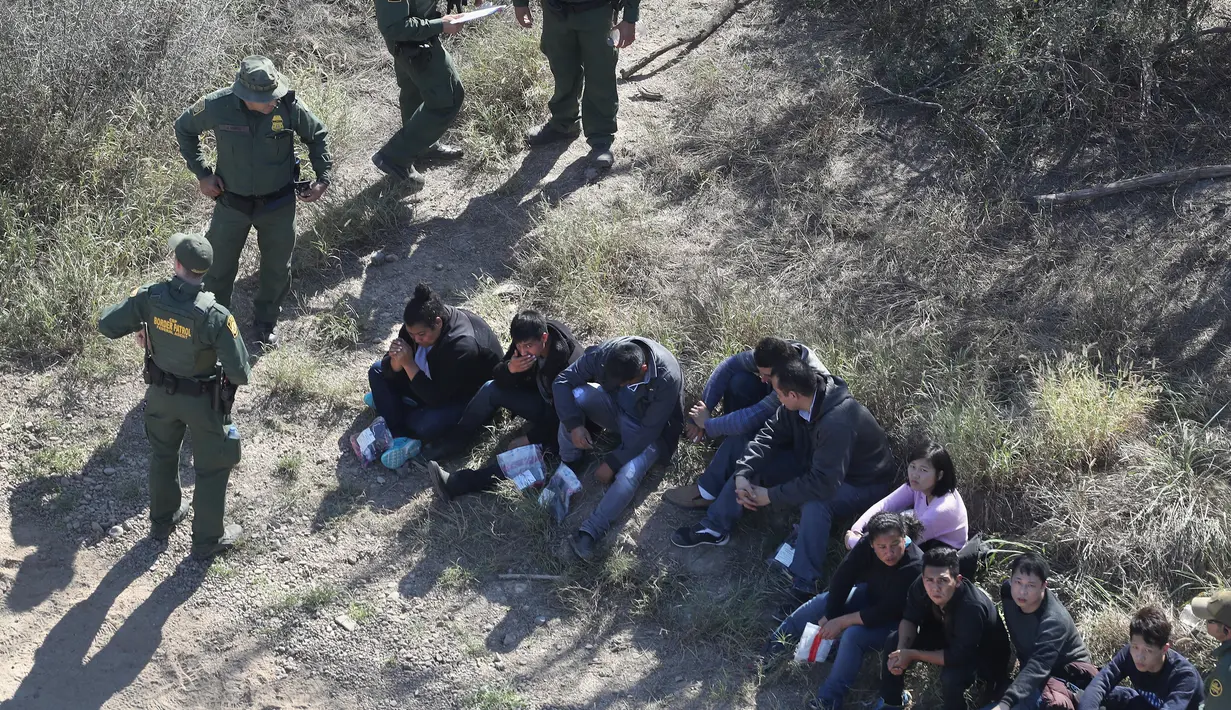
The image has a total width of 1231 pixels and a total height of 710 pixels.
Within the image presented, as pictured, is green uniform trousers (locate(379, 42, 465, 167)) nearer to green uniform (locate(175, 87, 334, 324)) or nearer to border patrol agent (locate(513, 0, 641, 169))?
border patrol agent (locate(513, 0, 641, 169))

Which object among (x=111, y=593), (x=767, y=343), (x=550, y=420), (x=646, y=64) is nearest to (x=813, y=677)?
(x=767, y=343)

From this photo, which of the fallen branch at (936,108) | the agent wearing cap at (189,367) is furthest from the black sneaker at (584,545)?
the fallen branch at (936,108)

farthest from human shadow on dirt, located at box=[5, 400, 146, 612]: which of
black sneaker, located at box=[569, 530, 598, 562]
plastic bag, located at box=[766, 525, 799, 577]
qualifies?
plastic bag, located at box=[766, 525, 799, 577]

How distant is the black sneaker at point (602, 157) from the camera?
7.77 meters

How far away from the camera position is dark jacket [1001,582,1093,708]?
14.6 ft

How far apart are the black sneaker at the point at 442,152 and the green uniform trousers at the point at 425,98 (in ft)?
0.83

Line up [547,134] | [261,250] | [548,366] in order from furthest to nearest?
[547,134]
[261,250]
[548,366]

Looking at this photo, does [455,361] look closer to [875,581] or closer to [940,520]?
[875,581]

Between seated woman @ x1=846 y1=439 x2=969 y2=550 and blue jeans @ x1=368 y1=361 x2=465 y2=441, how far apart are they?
2.21m

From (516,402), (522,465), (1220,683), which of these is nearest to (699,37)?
(516,402)

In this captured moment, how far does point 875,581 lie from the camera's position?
4.86 meters

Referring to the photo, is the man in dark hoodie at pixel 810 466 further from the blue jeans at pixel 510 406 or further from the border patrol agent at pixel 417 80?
the border patrol agent at pixel 417 80

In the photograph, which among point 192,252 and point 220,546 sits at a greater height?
point 192,252

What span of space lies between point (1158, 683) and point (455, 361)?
137 inches
